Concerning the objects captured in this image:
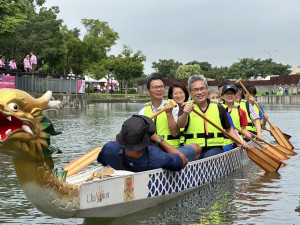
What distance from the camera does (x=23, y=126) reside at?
16.7ft

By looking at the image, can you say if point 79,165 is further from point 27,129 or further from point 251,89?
point 251,89

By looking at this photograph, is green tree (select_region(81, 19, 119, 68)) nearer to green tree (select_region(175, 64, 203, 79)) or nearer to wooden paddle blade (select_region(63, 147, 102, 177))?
wooden paddle blade (select_region(63, 147, 102, 177))

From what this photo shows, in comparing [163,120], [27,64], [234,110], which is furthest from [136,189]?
[27,64]

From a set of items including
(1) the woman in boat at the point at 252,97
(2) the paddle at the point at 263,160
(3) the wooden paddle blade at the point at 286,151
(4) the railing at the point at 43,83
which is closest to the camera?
(2) the paddle at the point at 263,160

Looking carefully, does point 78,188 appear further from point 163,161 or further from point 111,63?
point 111,63

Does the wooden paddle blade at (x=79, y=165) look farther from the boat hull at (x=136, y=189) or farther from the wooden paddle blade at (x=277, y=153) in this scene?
the wooden paddle blade at (x=277, y=153)

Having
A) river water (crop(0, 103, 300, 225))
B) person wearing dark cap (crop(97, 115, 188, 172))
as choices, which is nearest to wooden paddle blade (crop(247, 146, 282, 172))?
river water (crop(0, 103, 300, 225))

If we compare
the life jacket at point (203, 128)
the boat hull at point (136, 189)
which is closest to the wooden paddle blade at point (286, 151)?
the life jacket at point (203, 128)

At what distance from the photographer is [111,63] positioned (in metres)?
74.6

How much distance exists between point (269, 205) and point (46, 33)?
4791 cm

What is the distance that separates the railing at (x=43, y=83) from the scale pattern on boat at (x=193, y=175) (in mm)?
22009

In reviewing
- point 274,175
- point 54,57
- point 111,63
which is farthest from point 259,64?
point 274,175

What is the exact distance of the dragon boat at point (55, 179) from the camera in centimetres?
502

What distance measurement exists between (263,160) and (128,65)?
64.3 meters
